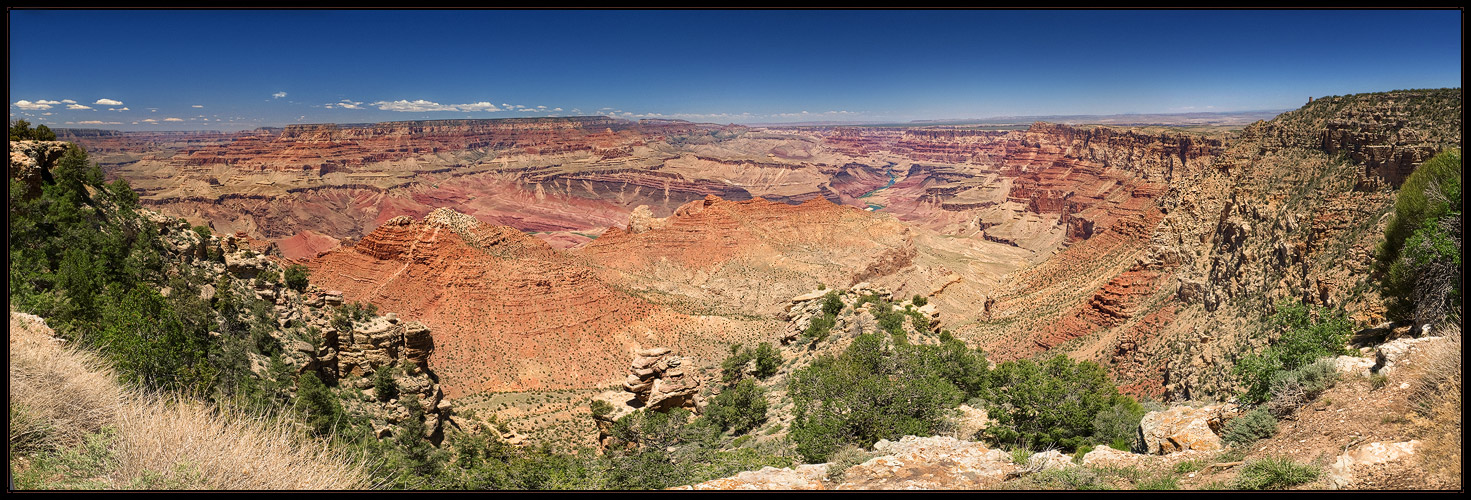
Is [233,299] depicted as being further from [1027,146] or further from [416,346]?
[1027,146]

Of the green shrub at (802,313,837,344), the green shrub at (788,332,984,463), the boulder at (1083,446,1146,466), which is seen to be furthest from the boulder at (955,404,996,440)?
the green shrub at (802,313,837,344)

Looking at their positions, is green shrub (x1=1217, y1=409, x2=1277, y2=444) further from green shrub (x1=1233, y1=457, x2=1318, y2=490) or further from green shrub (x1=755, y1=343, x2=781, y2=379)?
green shrub (x1=755, y1=343, x2=781, y2=379)

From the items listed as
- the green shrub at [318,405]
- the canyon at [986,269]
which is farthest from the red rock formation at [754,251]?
the green shrub at [318,405]

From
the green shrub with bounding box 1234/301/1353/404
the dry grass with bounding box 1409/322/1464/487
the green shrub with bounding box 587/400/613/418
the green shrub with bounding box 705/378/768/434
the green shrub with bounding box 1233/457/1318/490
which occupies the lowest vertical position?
the green shrub with bounding box 587/400/613/418

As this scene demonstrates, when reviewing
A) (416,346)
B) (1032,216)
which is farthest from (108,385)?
(1032,216)

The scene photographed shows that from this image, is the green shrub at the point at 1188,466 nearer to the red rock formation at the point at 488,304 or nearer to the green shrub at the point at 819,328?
the green shrub at the point at 819,328

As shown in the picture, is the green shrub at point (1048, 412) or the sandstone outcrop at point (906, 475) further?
the green shrub at point (1048, 412)
